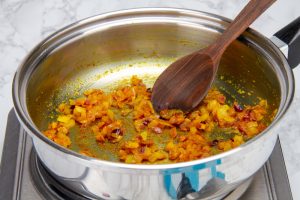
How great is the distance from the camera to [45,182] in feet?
3.98

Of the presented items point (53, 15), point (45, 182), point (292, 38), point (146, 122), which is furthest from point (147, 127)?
point (53, 15)

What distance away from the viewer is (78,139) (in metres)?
1.32

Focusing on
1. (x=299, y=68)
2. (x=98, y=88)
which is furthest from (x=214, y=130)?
(x=299, y=68)

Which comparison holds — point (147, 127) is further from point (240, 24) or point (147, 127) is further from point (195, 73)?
point (240, 24)

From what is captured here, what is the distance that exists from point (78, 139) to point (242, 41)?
44 centimetres

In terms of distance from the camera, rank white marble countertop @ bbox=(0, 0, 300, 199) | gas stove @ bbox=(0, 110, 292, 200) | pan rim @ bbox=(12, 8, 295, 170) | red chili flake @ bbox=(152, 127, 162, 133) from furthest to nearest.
A: white marble countertop @ bbox=(0, 0, 300, 199) → red chili flake @ bbox=(152, 127, 162, 133) → gas stove @ bbox=(0, 110, 292, 200) → pan rim @ bbox=(12, 8, 295, 170)

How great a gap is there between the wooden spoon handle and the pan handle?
65 millimetres

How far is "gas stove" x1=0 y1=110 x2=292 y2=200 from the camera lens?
1189mm

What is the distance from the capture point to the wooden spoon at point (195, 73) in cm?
129

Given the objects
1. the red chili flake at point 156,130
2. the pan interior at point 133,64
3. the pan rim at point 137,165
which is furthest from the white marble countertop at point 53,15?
the red chili flake at point 156,130

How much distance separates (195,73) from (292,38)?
0.23 meters

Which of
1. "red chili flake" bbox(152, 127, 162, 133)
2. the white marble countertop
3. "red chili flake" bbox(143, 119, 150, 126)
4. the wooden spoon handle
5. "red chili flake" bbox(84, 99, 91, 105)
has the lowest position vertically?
"red chili flake" bbox(152, 127, 162, 133)

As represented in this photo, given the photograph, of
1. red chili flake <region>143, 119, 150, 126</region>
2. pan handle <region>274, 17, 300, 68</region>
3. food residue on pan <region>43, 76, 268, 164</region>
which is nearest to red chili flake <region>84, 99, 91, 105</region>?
food residue on pan <region>43, 76, 268, 164</region>

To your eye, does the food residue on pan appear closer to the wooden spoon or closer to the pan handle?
the wooden spoon
